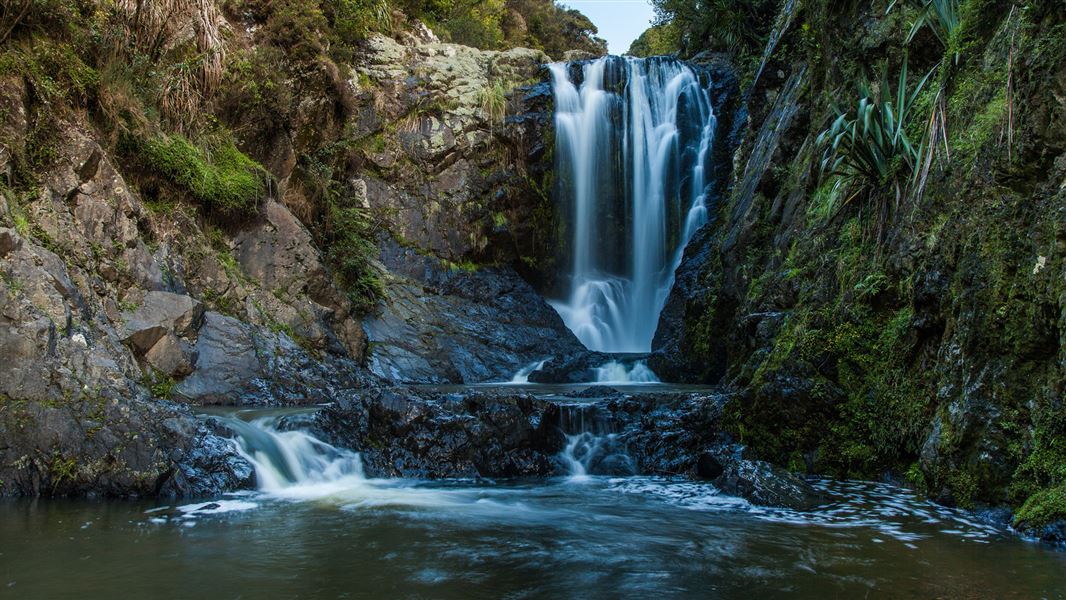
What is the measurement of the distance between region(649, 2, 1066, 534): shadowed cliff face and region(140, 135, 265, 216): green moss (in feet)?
27.6

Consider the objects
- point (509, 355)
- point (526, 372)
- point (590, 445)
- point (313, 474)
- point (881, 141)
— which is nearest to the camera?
point (313, 474)

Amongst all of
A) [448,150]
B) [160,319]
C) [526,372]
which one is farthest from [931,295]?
[448,150]

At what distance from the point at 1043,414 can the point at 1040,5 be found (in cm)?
329

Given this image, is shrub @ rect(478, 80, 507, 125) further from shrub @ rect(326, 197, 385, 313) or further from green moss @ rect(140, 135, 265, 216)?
green moss @ rect(140, 135, 265, 216)

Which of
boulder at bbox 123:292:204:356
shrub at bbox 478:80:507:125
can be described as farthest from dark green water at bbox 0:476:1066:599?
shrub at bbox 478:80:507:125

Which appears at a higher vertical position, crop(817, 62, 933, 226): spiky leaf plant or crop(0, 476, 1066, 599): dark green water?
crop(817, 62, 933, 226): spiky leaf plant

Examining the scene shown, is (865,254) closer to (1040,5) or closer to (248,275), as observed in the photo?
(1040,5)

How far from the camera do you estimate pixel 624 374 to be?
14312 mm

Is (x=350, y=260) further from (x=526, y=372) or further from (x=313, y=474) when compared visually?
(x=313, y=474)

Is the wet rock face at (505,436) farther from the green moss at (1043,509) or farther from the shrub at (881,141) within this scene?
the shrub at (881,141)

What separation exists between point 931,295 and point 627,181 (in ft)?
43.4

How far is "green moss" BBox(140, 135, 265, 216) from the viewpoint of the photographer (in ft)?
35.1

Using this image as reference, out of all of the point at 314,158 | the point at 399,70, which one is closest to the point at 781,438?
the point at 314,158

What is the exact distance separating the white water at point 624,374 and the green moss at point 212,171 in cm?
724
